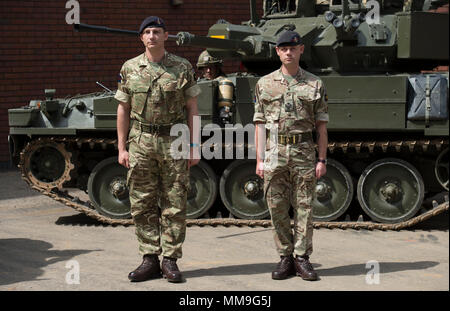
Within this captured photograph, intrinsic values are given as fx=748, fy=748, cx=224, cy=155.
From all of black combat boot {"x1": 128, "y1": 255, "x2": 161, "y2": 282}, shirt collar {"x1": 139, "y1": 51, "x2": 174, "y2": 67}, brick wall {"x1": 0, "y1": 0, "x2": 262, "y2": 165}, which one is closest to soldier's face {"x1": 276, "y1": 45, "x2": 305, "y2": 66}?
shirt collar {"x1": 139, "y1": 51, "x2": 174, "y2": 67}

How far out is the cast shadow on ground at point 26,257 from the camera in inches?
270

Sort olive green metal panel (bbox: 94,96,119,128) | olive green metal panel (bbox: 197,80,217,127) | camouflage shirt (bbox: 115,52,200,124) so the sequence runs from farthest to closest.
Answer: olive green metal panel (bbox: 94,96,119,128) < olive green metal panel (bbox: 197,80,217,127) < camouflage shirt (bbox: 115,52,200,124)

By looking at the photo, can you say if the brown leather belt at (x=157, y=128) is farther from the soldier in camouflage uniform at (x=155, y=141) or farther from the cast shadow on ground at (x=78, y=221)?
the cast shadow on ground at (x=78, y=221)

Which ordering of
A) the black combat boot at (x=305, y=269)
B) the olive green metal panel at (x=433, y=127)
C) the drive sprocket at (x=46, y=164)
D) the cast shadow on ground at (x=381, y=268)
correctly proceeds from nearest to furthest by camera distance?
1. the black combat boot at (x=305, y=269)
2. the cast shadow on ground at (x=381, y=268)
3. the olive green metal panel at (x=433, y=127)
4. the drive sprocket at (x=46, y=164)

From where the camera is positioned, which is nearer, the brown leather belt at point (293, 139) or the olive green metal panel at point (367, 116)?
the brown leather belt at point (293, 139)

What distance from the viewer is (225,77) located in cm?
970

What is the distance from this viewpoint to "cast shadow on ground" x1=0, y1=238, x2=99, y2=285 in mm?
6859

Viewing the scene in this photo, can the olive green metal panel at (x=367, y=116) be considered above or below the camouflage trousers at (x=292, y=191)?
above

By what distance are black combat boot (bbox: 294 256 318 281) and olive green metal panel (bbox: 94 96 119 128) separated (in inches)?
151

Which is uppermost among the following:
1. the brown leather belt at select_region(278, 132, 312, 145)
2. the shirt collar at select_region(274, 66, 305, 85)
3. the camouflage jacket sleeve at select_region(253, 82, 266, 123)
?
the shirt collar at select_region(274, 66, 305, 85)

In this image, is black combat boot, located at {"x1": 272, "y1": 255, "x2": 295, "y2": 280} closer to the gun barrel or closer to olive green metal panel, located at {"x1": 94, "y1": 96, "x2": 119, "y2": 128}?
the gun barrel

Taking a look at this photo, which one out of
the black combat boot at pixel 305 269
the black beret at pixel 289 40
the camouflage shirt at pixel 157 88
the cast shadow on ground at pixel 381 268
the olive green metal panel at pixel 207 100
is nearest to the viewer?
the black beret at pixel 289 40

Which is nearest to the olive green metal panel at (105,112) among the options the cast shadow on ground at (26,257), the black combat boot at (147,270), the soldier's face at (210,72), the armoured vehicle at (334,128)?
the armoured vehicle at (334,128)

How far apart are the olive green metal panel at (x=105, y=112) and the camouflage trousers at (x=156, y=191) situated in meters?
3.05
